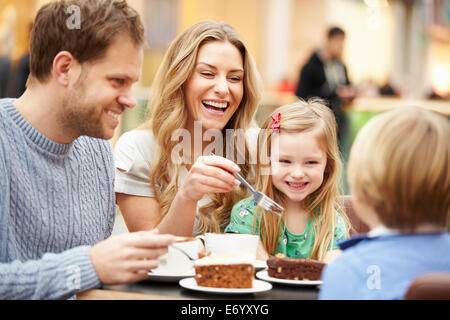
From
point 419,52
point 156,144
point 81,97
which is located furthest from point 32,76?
point 419,52

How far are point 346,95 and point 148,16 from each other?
4338mm

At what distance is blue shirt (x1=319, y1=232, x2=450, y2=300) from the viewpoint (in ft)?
3.43

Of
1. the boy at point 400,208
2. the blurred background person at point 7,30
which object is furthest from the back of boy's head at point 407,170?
the blurred background person at point 7,30

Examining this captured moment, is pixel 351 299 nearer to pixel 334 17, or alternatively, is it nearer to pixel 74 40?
pixel 74 40

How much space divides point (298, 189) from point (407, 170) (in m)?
0.93

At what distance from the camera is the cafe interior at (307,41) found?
669 centimetres

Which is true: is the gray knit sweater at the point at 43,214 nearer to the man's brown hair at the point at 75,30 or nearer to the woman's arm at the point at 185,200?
the man's brown hair at the point at 75,30

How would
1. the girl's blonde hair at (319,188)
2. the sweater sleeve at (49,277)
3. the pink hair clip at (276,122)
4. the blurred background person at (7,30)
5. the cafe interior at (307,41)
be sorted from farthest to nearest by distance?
1. the blurred background person at (7,30)
2. the cafe interior at (307,41)
3. the pink hair clip at (276,122)
4. the girl's blonde hair at (319,188)
5. the sweater sleeve at (49,277)

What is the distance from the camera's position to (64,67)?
1392mm

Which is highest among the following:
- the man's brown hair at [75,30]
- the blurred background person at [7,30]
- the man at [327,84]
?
the blurred background person at [7,30]

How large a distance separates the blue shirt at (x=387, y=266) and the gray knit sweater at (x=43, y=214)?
1.66ft

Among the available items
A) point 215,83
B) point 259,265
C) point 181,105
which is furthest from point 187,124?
point 259,265

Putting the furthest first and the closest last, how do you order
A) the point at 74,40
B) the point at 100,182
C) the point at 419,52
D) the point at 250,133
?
the point at 419,52 → the point at 250,133 → the point at 100,182 → the point at 74,40

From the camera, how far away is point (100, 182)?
162 centimetres
